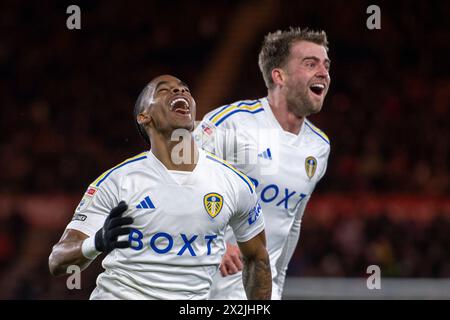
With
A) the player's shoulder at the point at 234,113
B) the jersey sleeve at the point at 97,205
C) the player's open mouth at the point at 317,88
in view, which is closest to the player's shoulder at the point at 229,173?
the jersey sleeve at the point at 97,205

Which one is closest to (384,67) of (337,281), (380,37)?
(380,37)

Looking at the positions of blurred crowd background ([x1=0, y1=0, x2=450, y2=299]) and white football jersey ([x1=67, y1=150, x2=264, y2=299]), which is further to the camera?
blurred crowd background ([x1=0, y1=0, x2=450, y2=299])

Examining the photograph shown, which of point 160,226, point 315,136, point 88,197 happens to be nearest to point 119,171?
point 88,197

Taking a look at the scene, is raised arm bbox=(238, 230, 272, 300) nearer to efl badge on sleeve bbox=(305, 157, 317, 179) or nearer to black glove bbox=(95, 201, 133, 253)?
black glove bbox=(95, 201, 133, 253)

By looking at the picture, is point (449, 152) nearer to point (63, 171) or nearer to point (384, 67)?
point (384, 67)

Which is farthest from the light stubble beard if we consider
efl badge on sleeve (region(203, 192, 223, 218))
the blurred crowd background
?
the blurred crowd background

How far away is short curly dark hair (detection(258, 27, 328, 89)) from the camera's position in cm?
619

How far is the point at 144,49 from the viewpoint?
17766 millimetres

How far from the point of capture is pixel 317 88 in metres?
6.04

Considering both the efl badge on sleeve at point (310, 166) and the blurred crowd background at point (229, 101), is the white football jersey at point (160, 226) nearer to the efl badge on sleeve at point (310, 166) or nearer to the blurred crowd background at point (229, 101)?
the efl badge on sleeve at point (310, 166)

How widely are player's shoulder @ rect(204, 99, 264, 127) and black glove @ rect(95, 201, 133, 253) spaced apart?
1787 mm

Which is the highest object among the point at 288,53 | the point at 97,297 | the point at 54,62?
the point at 54,62

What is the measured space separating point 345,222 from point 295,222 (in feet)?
21.4

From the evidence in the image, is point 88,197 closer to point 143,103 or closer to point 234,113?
point 143,103
